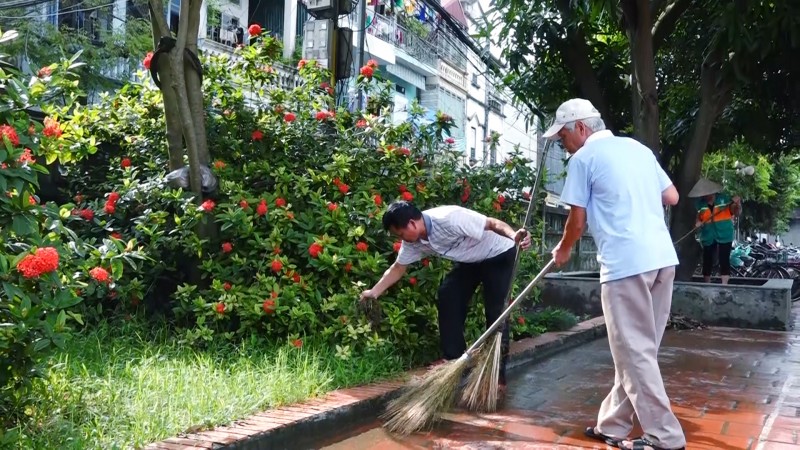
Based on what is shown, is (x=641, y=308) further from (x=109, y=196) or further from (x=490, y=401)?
(x=109, y=196)

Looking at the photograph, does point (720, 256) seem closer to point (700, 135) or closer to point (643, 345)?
point (700, 135)

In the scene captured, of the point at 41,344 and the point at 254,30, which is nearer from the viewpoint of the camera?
the point at 41,344

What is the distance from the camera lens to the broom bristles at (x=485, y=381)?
14.2 feet

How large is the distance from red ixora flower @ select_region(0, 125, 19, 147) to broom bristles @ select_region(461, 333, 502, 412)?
2.68 metres

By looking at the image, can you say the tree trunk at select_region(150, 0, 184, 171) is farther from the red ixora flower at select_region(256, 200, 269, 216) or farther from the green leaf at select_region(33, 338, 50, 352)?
the green leaf at select_region(33, 338, 50, 352)

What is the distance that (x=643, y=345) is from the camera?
3.38m

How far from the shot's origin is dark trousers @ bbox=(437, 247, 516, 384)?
4625 millimetres

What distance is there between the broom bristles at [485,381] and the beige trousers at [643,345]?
0.94m

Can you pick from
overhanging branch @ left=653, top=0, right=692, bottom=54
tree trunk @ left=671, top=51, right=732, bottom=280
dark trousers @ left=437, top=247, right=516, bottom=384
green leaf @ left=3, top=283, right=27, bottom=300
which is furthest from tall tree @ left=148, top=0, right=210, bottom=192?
tree trunk @ left=671, top=51, right=732, bottom=280

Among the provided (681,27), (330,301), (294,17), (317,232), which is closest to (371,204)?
(317,232)

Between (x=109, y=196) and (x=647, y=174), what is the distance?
350 centimetres

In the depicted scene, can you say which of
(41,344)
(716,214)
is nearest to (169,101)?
(41,344)

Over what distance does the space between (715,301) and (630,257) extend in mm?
6212

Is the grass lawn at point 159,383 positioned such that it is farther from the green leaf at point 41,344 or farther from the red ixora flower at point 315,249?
the red ixora flower at point 315,249
